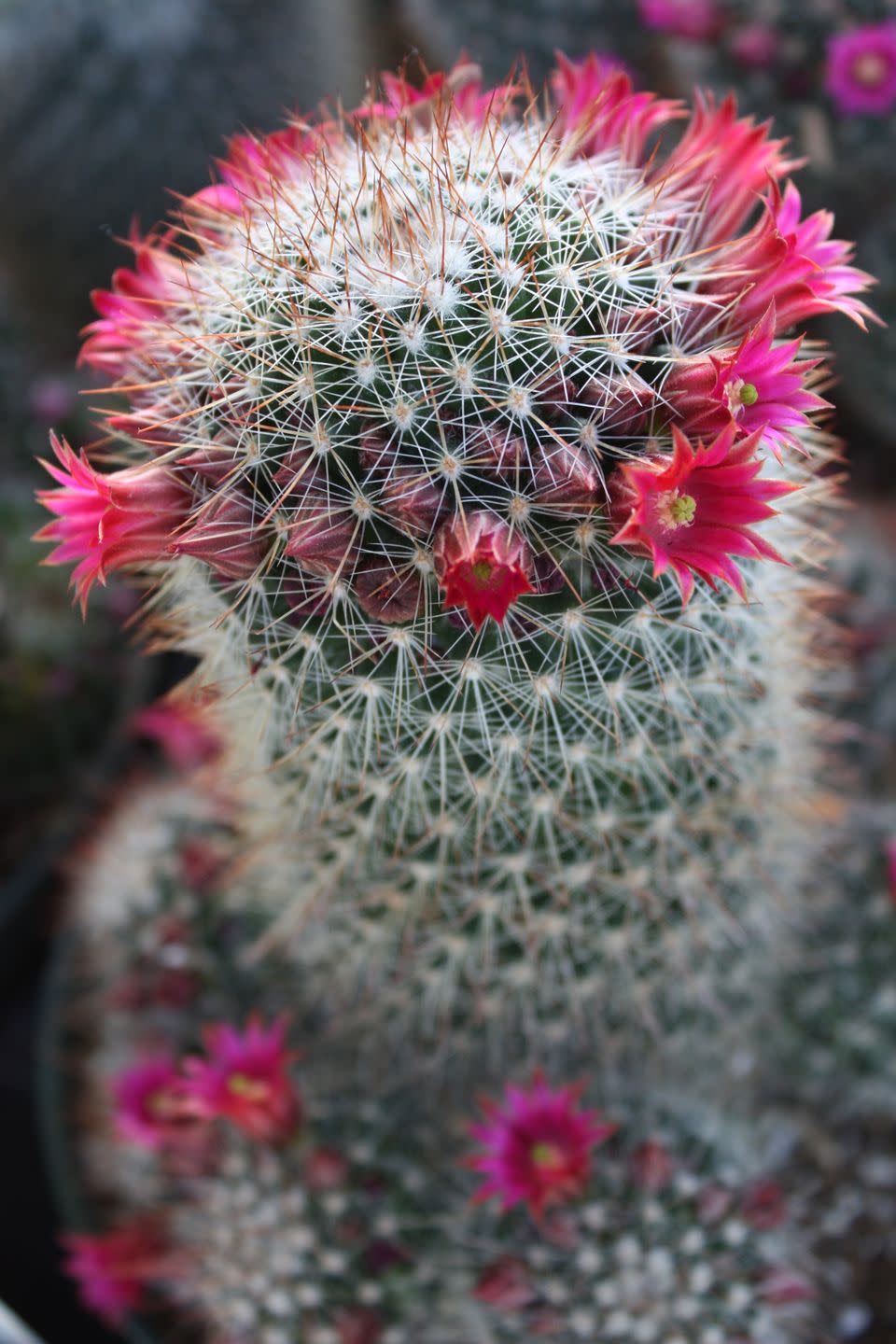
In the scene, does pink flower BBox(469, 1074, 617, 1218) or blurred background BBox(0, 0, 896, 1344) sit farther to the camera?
blurred background BBox(0, 0, 896, 1344)

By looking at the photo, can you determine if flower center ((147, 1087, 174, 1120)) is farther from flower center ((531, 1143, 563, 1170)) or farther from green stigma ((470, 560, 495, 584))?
green stigma ((470, 560, 495, 584))

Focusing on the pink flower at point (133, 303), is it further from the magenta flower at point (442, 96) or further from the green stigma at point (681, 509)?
the green stigma at point (681, 509)

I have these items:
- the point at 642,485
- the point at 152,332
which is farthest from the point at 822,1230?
the point at 152,332

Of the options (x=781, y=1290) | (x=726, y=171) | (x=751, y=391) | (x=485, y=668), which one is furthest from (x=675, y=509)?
(x=781, y=1290)

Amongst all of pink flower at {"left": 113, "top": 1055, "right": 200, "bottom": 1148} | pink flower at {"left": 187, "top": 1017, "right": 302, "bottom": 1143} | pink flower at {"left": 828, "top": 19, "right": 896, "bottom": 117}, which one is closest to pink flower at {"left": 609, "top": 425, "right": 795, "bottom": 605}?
pink flower at {"left": 187, "top": 1017, "right": 302, "bottom": 1143}

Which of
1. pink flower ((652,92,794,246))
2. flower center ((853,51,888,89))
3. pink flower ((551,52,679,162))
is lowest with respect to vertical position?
Answer: pink flower ((652,92,794,246))

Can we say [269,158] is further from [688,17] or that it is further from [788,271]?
[688,17]

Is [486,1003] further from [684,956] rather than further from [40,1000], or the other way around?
[40,1000]

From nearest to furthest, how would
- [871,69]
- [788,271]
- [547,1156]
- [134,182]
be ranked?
[788,271]
[547,1156]
[871,69]
[134,182]
